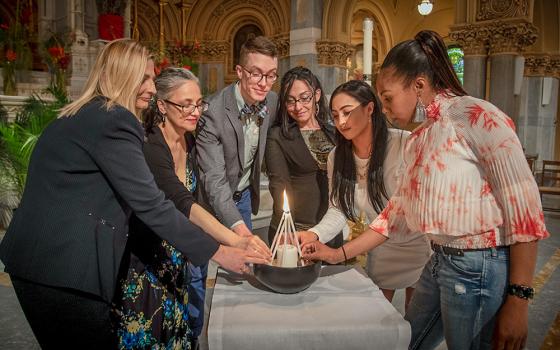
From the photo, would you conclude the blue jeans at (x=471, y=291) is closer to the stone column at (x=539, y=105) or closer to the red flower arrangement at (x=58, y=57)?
the red flower arrangement at (x=58, y=57)

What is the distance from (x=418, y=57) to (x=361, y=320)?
81 centimetres

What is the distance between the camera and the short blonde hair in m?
1.63

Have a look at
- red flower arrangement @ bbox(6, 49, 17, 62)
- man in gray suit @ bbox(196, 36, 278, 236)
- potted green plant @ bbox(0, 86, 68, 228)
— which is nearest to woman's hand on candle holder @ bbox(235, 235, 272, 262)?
man in gray suit @ bbox(196, 36, 278, 236)

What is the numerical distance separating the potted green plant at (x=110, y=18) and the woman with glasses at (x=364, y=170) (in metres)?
7.86

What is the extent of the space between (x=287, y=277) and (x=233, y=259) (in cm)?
31

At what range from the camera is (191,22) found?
18016 mm

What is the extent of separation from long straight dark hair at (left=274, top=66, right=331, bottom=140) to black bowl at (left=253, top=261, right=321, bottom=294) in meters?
1.31

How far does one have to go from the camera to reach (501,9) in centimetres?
987

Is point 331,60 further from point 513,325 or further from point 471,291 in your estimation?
point 513,325

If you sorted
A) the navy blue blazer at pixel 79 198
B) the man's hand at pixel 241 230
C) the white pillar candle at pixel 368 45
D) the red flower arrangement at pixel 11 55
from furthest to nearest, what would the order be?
the red flower arrangement at pixel 11 55, the white pillar candle at pixel 368 45, the man's hand at pixel 241 230, the navy blue blazer at pixel 79 198

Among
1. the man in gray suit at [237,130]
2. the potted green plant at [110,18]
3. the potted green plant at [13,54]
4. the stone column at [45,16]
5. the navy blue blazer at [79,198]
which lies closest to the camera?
the navy blue blazer at [79,198]

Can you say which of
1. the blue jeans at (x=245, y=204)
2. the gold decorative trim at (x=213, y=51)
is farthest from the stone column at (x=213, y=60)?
the blue jeans at (x=245, y=204)

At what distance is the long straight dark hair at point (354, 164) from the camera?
7.43 ft

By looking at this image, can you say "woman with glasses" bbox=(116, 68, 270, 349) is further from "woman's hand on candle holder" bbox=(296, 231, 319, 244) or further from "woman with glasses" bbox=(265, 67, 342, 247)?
"woman with glasses" bbox=(265, 67, 342, 247)
